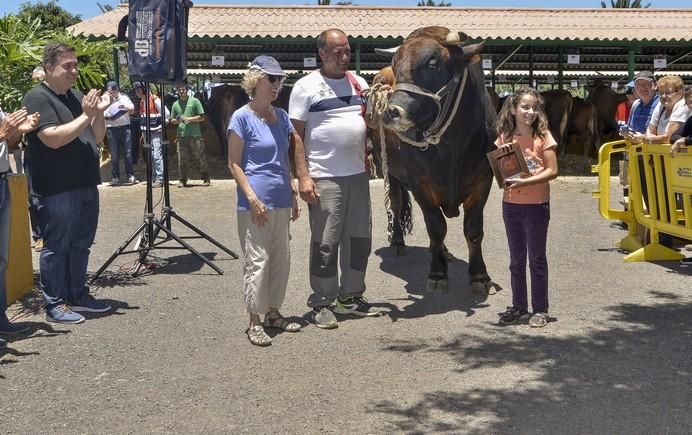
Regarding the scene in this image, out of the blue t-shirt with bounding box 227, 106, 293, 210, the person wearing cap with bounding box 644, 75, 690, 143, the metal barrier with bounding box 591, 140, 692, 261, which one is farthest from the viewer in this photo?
the person wearing cap with bounding box 644, 75, 690, 143

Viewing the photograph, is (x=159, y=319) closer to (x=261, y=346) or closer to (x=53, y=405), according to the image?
(x=261, y=346)

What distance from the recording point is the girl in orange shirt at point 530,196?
5273mm

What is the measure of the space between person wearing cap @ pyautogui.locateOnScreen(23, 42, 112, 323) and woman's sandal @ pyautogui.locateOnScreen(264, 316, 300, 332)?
1.53 m

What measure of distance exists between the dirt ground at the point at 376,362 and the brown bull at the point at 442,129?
2.05ft

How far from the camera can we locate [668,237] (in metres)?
7.90

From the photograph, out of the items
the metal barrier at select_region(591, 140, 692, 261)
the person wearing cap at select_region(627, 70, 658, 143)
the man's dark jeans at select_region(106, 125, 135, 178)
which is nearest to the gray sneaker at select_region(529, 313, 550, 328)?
the metal barrier at select_region(591, 140, 692, 261)

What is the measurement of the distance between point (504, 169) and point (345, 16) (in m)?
14.6

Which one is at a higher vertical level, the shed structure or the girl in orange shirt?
the shed structure

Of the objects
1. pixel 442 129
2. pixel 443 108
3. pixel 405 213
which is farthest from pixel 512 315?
pixel 405 213

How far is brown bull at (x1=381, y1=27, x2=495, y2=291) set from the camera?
5.64 m

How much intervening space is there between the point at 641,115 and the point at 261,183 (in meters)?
5.88

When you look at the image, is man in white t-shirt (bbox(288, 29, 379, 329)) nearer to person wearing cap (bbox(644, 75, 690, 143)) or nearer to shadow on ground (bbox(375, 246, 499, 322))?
shadow on ground (bbox(375, 246, 499, 322))

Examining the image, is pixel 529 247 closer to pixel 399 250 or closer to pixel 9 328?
pixel 399 250

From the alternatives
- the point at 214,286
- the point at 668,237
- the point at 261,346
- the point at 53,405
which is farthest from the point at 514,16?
the point at 53,405
